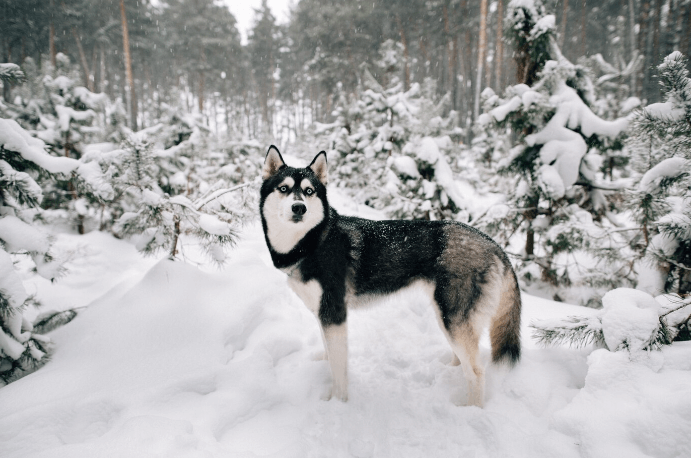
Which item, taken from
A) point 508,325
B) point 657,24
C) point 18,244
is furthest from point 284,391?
point 657,24

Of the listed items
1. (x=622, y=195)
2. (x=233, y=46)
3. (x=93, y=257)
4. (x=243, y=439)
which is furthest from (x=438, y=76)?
(x=243, y=439)

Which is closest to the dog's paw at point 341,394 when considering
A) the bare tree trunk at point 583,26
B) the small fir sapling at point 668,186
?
the small fir sapling at point 668,186

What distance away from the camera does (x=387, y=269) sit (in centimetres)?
262

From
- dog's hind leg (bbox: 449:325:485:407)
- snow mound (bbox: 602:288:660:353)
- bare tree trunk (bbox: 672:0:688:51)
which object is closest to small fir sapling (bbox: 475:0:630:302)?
snow mound (bbox: 602:288:660:353)

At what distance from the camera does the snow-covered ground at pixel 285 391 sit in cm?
174

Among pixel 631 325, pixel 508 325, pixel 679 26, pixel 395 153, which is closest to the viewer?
pixel 631 325

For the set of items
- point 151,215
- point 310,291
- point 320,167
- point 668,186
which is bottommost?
point 310,291

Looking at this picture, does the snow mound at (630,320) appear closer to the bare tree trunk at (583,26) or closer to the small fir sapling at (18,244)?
the small fir sapling at (18,244)

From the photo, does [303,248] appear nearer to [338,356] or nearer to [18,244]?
[338,356]

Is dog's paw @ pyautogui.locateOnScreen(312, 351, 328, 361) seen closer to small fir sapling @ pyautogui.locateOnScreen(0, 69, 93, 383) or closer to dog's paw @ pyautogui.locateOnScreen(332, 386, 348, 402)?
dog's paw @ pyautogui.locateOnScreen(332, 386, 348, 402)

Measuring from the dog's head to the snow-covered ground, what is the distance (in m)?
1.21

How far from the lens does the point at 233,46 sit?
29.7 meters

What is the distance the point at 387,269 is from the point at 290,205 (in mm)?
1052

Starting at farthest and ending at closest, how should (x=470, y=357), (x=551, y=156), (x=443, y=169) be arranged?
(x=443, y=169) → (x=551, y=156) → (x=470, y=357)
